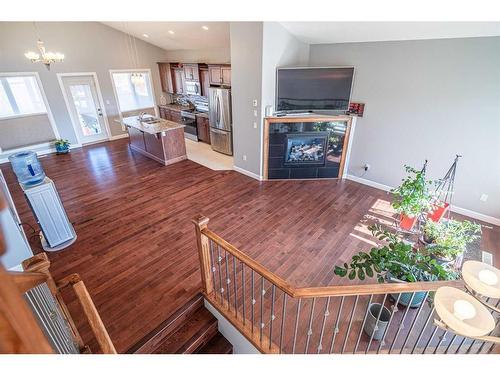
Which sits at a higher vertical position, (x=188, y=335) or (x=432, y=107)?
(x=432, y=107)

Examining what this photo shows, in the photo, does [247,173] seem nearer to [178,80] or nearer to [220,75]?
[220,75]

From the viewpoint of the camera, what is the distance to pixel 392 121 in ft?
15.3

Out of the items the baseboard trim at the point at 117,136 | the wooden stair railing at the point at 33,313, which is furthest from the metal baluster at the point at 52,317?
the baseboard trim at the point at 117,136

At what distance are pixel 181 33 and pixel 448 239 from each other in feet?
21.8

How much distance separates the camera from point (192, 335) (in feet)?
8.48

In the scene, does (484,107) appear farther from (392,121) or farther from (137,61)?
(137,61)

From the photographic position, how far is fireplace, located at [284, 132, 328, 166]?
518cm

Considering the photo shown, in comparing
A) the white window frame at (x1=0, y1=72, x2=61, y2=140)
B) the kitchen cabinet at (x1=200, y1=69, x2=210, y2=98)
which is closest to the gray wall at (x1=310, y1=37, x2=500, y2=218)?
the kitchen cabinet at (x1=200, y1=69, x2=210, y2=98)

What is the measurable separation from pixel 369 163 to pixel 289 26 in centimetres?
299

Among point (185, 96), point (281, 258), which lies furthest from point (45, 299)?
point (185, 96)

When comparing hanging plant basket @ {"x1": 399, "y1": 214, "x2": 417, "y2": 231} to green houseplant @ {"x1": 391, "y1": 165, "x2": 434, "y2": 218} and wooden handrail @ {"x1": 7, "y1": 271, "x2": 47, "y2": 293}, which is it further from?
wooden handrail @ {"x1": 7, "y1": 271, "x2": 47, "y2": 293}

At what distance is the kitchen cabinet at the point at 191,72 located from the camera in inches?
292

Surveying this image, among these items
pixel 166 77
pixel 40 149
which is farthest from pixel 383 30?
pixel 40 149

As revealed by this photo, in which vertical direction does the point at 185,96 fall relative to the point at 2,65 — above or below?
below
